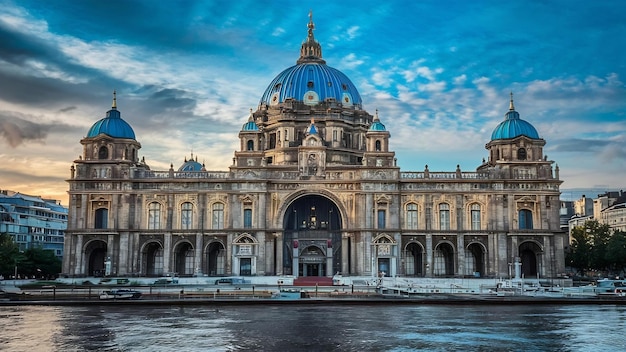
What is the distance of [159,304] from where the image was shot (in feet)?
196

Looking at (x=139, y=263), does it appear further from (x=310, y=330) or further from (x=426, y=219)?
(x=310, y=330)

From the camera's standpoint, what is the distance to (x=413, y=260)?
3757 inches

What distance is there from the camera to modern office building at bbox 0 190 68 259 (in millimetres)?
129375

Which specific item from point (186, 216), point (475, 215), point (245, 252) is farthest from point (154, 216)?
point (475, 215)

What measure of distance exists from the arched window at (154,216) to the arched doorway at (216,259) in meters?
7.77

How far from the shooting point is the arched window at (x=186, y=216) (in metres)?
93.1

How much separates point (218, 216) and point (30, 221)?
6200 cm

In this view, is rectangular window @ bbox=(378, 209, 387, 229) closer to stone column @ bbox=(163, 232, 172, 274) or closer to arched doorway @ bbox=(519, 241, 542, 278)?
arched doorway @ bbox=(519, 241, 542, 278)

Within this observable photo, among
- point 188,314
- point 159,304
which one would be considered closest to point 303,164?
point 159,304

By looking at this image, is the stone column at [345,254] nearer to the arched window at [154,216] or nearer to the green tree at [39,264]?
the arched window at [154,216]

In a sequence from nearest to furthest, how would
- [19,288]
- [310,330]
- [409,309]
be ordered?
[310,330], [409,309], [19,288]

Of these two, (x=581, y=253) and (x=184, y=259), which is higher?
(x=581, y=253)

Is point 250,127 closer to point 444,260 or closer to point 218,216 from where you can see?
point 218,216

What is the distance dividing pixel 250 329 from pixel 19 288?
4441cm
